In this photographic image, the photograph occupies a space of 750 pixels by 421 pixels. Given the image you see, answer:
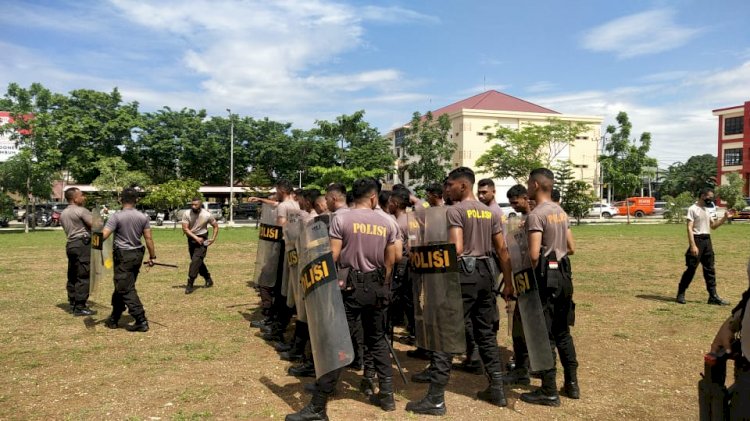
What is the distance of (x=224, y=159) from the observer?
55.4 meters

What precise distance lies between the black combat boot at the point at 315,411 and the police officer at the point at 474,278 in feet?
2.66

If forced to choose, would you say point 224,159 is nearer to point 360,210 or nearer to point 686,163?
point 360,210

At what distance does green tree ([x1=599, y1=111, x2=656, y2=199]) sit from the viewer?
50062 mm

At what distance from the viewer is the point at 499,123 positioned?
5959 cm

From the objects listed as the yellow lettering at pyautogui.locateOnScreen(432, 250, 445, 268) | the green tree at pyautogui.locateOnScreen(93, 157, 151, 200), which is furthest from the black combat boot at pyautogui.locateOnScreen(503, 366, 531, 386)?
the green tree at pyautogui.locateOnScreen(93, 157, 151, 200)

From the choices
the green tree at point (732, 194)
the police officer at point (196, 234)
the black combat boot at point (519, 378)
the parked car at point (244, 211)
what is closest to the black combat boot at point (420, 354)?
the black combat boot at point (519, 378)

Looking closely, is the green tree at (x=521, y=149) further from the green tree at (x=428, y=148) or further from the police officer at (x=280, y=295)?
the police officer at (x=280, y=295)

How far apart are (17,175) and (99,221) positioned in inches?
1058

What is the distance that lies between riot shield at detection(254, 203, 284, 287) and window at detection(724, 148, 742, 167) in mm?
65836

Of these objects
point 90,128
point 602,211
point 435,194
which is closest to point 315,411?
point 435,194

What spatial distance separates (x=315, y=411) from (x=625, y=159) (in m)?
53.1

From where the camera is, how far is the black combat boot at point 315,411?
426 cm

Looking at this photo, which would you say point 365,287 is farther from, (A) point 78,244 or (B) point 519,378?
Result: (A) point 78,244

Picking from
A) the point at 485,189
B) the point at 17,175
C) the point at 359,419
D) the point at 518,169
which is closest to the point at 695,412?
the point at 359,419
